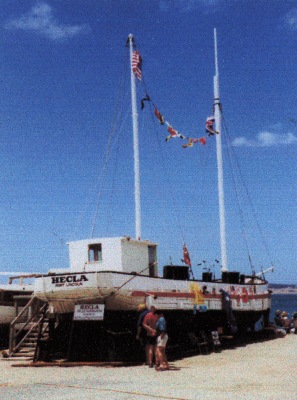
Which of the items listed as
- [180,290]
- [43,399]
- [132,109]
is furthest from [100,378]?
[132,109]

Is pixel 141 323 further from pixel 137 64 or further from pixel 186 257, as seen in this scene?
pixel 137 64

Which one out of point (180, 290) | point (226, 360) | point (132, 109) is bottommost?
point (226, 360)

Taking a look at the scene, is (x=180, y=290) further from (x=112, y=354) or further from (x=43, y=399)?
(x=43, y=399)

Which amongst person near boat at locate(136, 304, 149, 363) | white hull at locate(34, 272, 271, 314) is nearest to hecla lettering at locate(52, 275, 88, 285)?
white hull at locate(34, 272, 271, 314)

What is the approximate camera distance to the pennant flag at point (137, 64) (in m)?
25.0

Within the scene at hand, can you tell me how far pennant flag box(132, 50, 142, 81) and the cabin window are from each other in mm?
9117

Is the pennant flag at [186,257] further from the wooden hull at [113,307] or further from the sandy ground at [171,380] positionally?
the sandy ground at [171,380]

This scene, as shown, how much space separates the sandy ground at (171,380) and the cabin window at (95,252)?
5254 mm

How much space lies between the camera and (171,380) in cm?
1257

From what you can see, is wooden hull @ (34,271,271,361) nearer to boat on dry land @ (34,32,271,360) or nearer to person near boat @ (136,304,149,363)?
boat on dry land @ (34,32,271,360)

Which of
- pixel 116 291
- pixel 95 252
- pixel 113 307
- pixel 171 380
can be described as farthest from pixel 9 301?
pixel 171 380

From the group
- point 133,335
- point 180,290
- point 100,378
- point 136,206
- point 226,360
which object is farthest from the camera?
point 136,206

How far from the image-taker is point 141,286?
18672 mm

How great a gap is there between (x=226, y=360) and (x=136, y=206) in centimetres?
879
